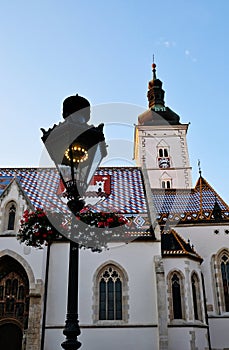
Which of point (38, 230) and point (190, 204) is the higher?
point (190, 204)

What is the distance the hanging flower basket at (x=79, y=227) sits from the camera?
6.34 meters

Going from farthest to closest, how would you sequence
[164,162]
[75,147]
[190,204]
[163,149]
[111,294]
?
[163,149] < [164,162] < [190,204] < [111,294] < [75,147]

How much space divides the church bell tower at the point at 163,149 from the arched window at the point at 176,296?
55.3 ft

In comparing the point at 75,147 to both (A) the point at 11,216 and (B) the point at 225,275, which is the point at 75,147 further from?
(B) the point at 225,275

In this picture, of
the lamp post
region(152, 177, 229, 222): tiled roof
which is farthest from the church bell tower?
the lamp post

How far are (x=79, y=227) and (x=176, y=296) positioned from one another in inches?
456

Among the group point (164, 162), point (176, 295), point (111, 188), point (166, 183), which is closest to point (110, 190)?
point (111, 188)

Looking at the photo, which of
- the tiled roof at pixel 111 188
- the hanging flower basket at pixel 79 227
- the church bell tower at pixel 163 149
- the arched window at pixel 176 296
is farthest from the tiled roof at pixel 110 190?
the church bell tower at pixel 163 149

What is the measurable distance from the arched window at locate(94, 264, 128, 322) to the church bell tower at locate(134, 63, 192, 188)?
58.7 ft

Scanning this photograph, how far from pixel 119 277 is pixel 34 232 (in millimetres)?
9575

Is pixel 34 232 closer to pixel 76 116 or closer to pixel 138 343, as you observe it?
pixel 76 116

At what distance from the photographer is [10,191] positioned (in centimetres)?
1698

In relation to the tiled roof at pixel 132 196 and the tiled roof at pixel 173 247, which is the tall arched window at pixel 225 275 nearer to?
the tiled roof at pixel 132 196

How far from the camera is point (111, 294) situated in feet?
50.6
